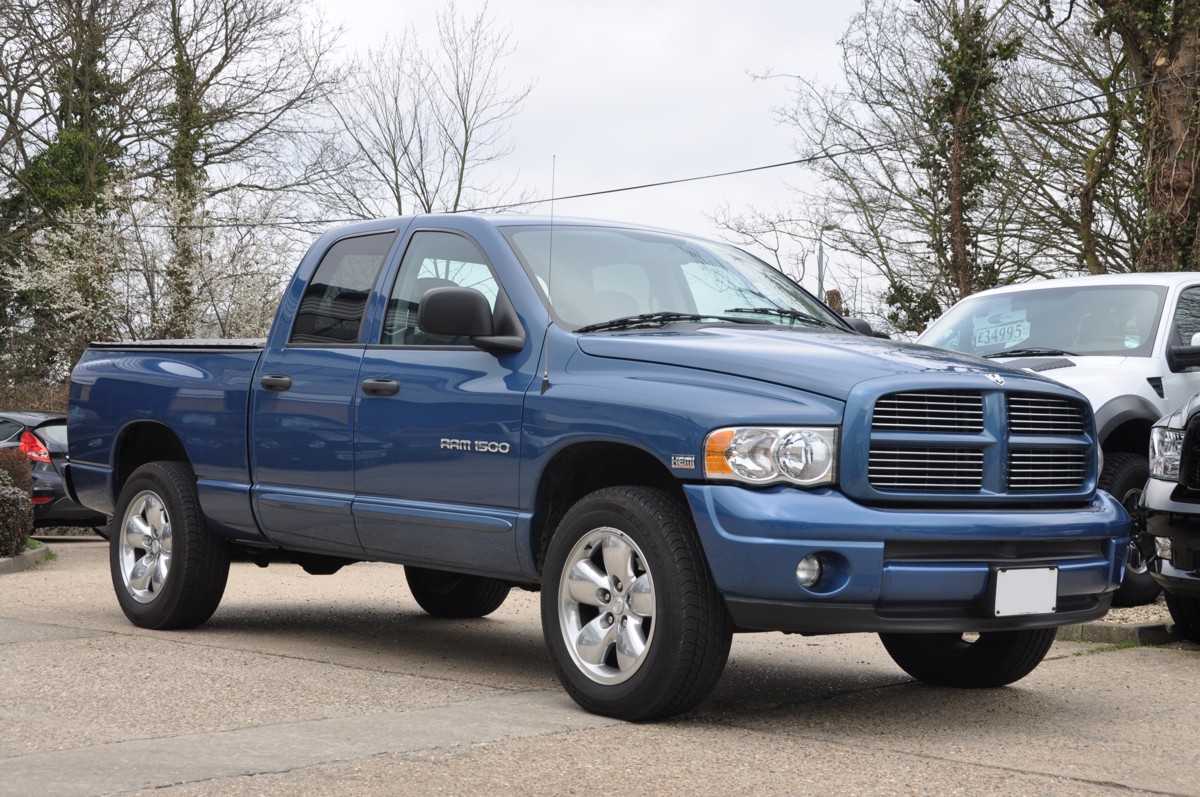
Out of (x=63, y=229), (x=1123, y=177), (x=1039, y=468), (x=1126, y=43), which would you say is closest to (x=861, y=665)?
(x=1039, y=468)

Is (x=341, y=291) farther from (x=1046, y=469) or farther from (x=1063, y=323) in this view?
(x=1063, y=323)

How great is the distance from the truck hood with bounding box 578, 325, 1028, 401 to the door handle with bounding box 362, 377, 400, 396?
3.44 ft

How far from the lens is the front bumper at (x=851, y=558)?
16.5 ft

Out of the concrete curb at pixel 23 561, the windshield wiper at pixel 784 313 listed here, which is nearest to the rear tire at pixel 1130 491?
the windshield wiper at pixel 784 313

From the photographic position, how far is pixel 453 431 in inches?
245

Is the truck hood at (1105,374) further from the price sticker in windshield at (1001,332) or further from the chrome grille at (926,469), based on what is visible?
the chrome grille at (926,469)

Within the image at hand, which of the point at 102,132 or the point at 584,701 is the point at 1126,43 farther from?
the point at 102,132

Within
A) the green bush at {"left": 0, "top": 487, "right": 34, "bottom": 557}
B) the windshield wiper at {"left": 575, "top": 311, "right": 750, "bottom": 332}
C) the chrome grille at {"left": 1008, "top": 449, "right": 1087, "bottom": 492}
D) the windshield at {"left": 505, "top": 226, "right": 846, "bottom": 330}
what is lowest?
the green bush at {"left": 0, "top": 487, "right": 34, "bottom": 557}

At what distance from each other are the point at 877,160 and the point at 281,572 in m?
17.8

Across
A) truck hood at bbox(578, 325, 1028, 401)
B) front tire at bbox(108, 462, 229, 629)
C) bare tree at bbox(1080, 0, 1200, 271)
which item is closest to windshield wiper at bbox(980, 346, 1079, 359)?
truck hood at bbox(578, 325, 1028, 401)

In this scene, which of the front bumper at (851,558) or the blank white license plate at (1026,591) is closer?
the front bumper at (851,558)

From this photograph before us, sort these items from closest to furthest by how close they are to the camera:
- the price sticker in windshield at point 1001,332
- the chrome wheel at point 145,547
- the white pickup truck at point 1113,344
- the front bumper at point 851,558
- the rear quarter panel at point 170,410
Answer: the front bumper at point 851,558, the rear quarter panel at point 170,410, the chrome wheel at point 145,547, the white pickup truck at point 1113,344, the price sticker in windshield at point 1001,332

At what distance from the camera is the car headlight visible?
16.7 ft

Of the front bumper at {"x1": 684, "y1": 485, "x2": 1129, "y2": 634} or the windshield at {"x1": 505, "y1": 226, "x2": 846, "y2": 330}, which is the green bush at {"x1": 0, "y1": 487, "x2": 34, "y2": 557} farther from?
the front bumper at {"x1": 684, "y1": 485, "x2": 1129, "y2": 634}
